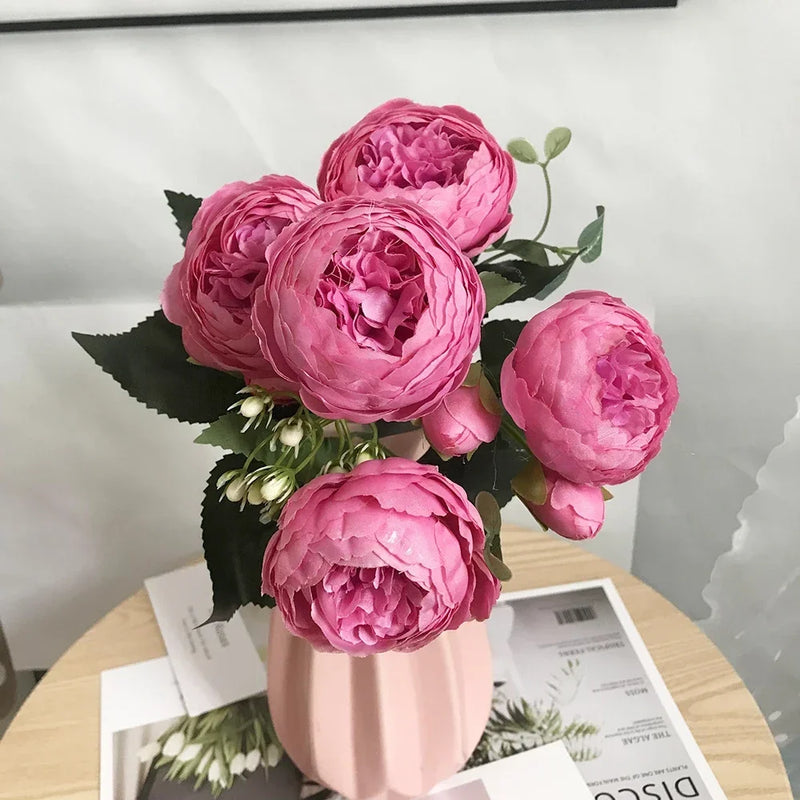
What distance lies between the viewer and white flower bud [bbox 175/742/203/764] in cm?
70

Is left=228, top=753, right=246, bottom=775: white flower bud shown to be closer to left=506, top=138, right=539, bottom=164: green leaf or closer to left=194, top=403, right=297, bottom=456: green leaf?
left=194, top=403, right=297, bottom=456: green leaf

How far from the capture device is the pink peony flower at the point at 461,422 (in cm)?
42

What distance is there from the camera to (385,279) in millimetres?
361

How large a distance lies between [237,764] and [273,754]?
1.2 inches

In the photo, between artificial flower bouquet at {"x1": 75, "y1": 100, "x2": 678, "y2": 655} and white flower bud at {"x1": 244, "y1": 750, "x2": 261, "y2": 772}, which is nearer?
artificial flower bouquet at {"x1": 75, "y1": 100, "x2": 678, "y2": 655}

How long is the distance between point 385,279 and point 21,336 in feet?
2.09

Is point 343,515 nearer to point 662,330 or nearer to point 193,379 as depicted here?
point 193,379

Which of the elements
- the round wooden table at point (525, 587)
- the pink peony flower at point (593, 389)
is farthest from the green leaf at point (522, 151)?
the round wooden table at point (525, 587)

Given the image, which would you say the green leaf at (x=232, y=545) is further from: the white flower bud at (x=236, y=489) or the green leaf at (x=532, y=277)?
the green leaf at (x=532, y=277)

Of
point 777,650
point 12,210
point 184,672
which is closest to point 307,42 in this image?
point 12,210

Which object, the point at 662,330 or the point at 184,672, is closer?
the point at 184,672

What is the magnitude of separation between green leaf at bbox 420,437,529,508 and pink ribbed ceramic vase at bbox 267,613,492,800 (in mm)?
154

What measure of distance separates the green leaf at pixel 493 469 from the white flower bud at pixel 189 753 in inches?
15.7

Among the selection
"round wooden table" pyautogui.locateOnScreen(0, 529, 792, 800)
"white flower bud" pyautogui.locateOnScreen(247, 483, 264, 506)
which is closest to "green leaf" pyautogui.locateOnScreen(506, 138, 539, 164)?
"white flower bud" pyautogui.locateOnScreen(247, 483, 264, 506)
